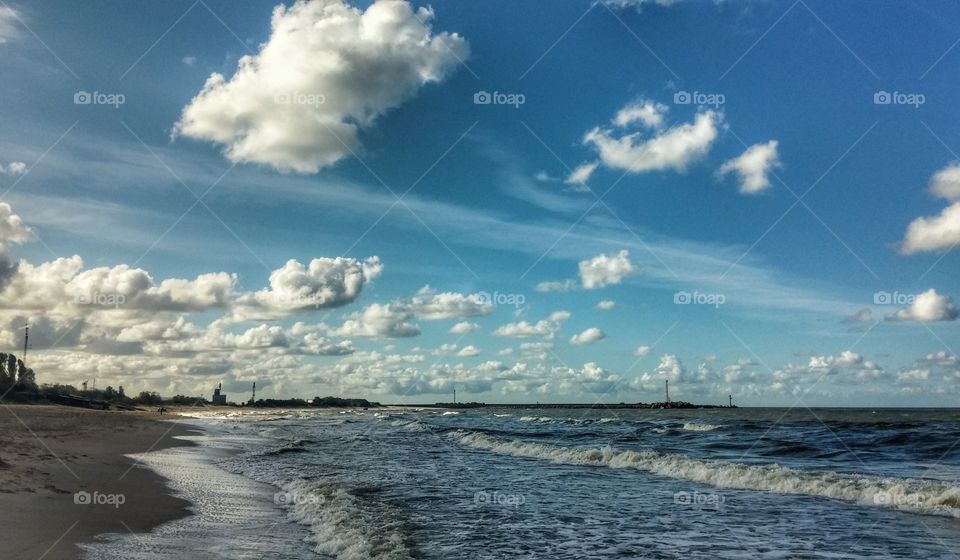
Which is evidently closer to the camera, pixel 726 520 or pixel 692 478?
pixel 726 520

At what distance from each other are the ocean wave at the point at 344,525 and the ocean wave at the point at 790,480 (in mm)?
12488

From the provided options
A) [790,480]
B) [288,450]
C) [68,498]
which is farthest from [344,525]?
[288,450]

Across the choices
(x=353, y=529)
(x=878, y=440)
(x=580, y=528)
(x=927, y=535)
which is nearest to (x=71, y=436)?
(x=353, y=529)

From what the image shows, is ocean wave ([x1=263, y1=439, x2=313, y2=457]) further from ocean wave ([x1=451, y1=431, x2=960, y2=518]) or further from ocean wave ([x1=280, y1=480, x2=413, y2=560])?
ocean wave ([x1=280, y1=480, x2=413, y2=560])

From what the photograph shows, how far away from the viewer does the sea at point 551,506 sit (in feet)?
35.6

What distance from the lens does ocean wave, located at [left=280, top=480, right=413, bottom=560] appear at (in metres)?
10.4

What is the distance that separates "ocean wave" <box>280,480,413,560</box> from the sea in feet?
0.16

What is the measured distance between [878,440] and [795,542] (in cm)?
2984

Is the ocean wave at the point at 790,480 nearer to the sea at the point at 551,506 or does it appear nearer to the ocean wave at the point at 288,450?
the sea at the point at 551,506

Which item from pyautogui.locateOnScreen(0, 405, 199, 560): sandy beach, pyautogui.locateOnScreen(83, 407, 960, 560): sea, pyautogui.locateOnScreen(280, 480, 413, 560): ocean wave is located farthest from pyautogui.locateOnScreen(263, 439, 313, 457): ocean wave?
pyautogui.locateOnScreen(280, 480, 413, 560): ocean wave

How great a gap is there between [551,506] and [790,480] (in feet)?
30.0

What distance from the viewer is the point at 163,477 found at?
1792cm

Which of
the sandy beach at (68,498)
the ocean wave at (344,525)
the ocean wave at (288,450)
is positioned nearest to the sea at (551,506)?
the ocean wave at (344,525)

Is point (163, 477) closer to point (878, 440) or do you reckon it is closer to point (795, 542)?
point (795, 542)
